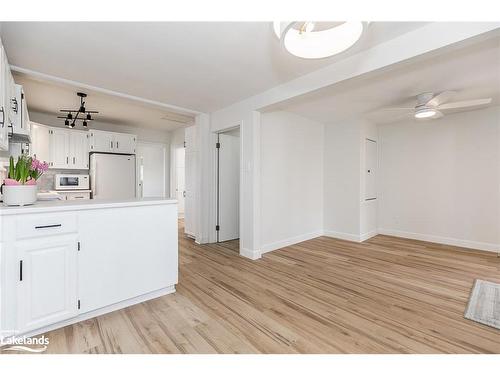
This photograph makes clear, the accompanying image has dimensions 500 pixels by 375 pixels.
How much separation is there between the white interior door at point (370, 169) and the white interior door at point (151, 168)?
526cm

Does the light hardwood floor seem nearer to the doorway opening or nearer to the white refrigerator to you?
the doorway opening

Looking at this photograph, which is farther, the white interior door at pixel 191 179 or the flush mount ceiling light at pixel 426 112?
the white interior door at pixel 191 179

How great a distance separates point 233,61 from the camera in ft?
8.19

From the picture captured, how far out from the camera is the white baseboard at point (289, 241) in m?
3.91

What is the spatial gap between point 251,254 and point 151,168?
4396 mm

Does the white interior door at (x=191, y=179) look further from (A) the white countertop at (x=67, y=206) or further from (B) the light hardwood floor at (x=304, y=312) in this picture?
(A) the white countertop at (x=67, y=206)

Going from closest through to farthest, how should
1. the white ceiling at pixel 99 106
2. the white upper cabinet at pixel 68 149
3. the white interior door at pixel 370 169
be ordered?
the white ceiling at pixel 99 106 → the white interior door at pixel 370 169 → the white upper cabinet at pixel 68 149

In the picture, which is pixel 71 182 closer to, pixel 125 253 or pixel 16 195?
pixel 16 195

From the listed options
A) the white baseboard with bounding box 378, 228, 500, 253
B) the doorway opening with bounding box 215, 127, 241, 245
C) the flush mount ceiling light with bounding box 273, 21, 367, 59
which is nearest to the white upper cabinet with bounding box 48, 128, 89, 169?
the doorway opening with bounding box 215, 127, 241, 245
